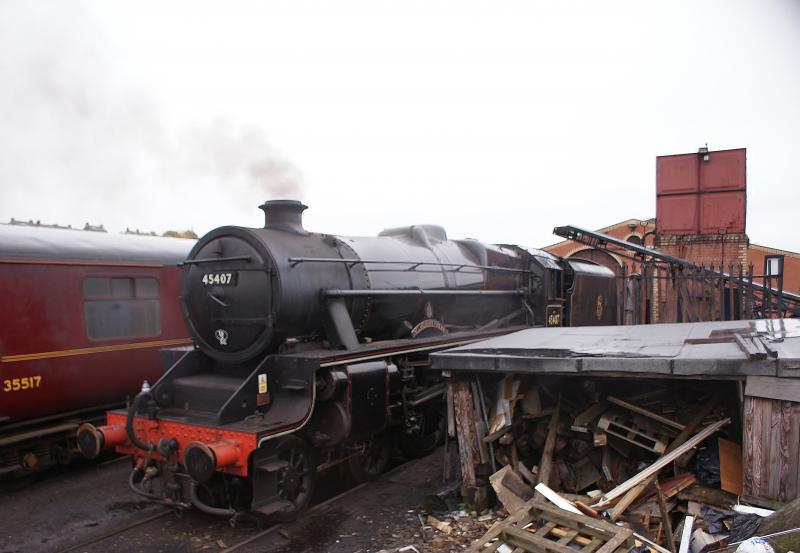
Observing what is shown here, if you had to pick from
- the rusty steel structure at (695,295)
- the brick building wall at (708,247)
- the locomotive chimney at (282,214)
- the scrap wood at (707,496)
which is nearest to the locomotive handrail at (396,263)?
the locomotive chimney at (282,214)

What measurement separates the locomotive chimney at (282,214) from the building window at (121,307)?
2660 millimetres

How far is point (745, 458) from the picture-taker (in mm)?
4301

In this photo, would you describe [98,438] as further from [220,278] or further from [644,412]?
[644,412]

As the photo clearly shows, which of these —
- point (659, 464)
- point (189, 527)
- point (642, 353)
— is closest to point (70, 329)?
point (189, 527)

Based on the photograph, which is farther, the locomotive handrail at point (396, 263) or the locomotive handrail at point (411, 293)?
the locomotive handrail at point (411, 293)

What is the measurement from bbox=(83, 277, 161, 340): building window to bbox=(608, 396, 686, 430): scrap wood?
592cm

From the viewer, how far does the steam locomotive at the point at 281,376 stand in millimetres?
5250

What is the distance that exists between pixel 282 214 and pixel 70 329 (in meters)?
3.06

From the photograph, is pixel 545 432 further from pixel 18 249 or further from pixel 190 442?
pixel 18 249

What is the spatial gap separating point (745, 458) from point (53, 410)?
7.07 m

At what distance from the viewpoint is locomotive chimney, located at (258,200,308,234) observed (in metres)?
6.35

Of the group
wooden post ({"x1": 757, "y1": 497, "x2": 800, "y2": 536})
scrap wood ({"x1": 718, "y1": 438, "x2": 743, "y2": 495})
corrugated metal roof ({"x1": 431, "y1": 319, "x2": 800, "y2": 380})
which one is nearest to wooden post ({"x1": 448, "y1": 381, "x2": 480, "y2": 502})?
corrugated metal roof ({"x1": 431, "y1": 319, "x2": 800, "y2": 380})

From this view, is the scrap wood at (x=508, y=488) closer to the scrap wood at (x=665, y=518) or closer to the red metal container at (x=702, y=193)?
the scrap wood at (x=665, y=518)

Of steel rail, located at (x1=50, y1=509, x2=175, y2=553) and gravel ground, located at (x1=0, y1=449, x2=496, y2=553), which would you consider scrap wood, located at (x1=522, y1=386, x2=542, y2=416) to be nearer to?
gravel ground, located at (x1=0, y1=449, x2=496, y2=553)
